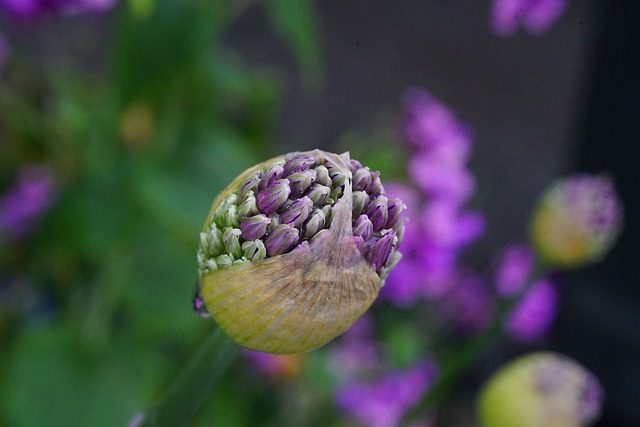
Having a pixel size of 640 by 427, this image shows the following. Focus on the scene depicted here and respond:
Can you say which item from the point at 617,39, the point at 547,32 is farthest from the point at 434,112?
the point at 547,32

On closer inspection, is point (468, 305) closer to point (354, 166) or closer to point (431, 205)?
point (431, 205)

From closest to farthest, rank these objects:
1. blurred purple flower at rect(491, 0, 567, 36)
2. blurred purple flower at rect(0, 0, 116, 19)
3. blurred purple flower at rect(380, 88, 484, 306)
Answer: blurred purple flower at rect(491, 0, 567, 36) → blurred purple flower at rect(0, 0, 116, 19) → blurred purple flower at rect(380, 88, 484, 306)

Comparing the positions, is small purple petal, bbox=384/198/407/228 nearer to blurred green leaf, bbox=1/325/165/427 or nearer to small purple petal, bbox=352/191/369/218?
small purple petal, bbox=352/191/369/218

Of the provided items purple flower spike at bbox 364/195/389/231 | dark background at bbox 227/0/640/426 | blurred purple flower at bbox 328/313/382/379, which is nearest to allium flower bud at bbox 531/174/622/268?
purple flower spike at bbox 364/195/389/231

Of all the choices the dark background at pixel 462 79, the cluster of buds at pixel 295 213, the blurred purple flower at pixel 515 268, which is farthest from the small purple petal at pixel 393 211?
the dark background at pixel 462 79

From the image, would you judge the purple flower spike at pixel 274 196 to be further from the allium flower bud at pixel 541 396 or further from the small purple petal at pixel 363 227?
the allium flower bud at pixel 541 396

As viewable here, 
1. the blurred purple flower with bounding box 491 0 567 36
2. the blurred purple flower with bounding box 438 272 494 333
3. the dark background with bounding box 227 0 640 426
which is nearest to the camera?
the blurred purple flower with bounding box 491 0 567 36

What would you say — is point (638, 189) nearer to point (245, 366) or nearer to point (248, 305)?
point (245, 366)
